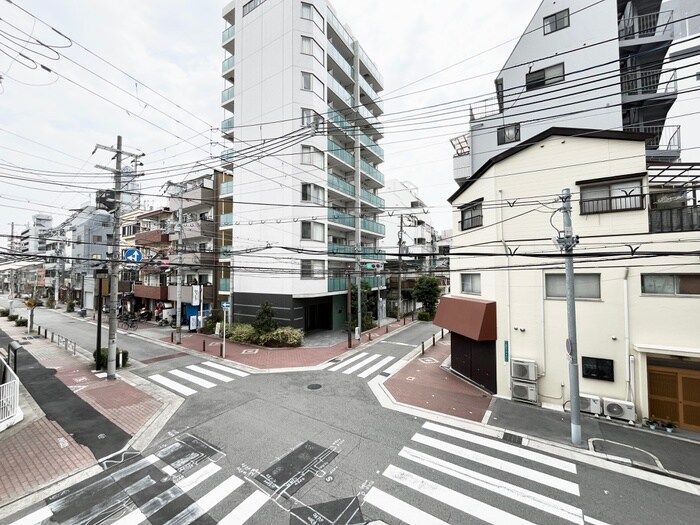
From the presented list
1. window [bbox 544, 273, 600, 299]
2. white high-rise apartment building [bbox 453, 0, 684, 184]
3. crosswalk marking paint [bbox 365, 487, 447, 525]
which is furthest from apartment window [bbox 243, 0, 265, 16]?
crosswalk marking paint [bbox 365, 487, 447, 525]

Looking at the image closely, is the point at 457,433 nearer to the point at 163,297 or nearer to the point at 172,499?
the point at 172,499

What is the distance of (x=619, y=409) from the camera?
9.92 metres

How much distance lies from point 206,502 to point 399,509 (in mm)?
4226

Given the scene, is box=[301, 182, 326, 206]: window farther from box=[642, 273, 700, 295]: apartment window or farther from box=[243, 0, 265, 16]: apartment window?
box=[642, 273, 700, 295]: apartment window

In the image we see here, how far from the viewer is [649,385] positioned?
32.4 feet

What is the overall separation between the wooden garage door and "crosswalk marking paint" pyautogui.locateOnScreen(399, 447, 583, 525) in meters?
6.68

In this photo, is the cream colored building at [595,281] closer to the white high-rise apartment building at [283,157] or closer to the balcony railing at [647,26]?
the balcony railing at [647,26]

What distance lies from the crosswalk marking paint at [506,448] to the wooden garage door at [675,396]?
4.95 m

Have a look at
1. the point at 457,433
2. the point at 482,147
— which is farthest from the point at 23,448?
the point at 482,147

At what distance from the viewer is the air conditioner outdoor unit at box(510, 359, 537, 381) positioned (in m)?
11.2

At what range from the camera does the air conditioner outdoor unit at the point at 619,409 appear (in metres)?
9.76

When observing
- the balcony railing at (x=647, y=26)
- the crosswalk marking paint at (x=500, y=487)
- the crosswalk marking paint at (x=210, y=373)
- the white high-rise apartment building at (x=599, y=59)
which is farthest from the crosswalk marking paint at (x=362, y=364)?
the balcony railing at (x=647, y=26)

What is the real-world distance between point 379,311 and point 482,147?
1676cm

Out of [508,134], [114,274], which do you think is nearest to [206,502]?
[114,274]
